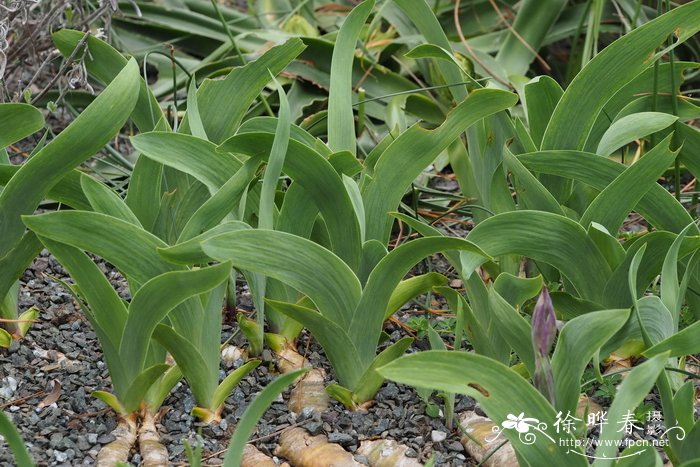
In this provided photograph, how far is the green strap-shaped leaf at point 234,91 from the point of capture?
5.22 feet

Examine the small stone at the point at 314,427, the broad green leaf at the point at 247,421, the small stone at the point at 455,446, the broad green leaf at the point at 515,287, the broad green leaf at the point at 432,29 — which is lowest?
the small stone at the point at 455,446

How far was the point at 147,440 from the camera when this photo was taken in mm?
1386

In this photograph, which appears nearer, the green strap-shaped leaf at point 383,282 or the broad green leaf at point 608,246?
the green strap-shaped leaf at point 383,282

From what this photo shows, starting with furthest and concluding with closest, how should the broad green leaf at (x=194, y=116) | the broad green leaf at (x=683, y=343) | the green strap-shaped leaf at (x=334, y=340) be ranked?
the broad green leaf at (x=194, y=116) < the green strap-shaped leaf at (x=334, y=340) < the broad green leaf at (x=683, y=343)

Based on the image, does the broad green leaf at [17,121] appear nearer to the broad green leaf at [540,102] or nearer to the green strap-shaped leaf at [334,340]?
the green strap-shaped leaf at [334,340]

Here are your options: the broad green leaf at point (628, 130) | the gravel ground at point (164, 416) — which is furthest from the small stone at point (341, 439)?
the broad green leaf at point (628, 130)

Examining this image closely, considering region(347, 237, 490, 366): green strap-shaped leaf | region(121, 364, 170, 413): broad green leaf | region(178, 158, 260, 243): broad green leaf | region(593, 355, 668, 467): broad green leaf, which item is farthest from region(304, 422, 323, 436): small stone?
region(593, 355, 668, 467): broad green leaf

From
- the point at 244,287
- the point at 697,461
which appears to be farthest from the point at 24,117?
the point at 697,461

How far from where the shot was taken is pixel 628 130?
157 cm

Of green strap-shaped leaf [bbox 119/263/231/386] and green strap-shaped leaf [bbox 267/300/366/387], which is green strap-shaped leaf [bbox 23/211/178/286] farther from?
green strap-shaped leaf [bbox 267/300/366/387]

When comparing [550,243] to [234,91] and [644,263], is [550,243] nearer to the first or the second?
[644,263]

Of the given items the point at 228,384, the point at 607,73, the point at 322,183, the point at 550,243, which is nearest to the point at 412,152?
the point at 322,183

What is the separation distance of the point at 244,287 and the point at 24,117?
1.89 feet

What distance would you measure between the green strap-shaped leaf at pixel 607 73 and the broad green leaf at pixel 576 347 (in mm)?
519
